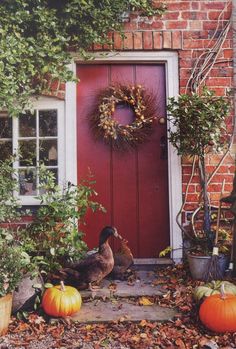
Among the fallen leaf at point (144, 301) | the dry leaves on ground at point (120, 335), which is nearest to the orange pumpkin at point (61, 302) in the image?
the dry leaves on ground at point (120, 335)

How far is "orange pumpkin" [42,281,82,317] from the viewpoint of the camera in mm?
3076

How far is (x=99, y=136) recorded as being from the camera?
14.4ft

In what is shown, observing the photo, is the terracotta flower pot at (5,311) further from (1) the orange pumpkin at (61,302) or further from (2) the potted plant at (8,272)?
(1) the orange pumpkin at (61,302)

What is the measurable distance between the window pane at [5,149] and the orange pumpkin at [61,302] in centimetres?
180

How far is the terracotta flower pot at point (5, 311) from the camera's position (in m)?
2.88

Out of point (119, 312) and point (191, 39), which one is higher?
point (191, 39)

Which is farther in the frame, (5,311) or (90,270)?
(90,270)

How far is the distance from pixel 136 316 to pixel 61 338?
2.03 feet

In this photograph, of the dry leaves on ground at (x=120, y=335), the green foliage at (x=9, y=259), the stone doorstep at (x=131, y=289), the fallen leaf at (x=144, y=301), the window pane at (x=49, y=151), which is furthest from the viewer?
the window pane at (x=49, y=151)

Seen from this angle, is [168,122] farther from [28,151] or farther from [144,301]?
[144,301]

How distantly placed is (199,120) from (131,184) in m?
1.13

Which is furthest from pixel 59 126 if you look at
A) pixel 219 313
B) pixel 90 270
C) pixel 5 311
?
pixel 219 313

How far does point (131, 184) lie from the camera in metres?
4.45

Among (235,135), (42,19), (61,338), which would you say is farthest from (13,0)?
(61,338)
